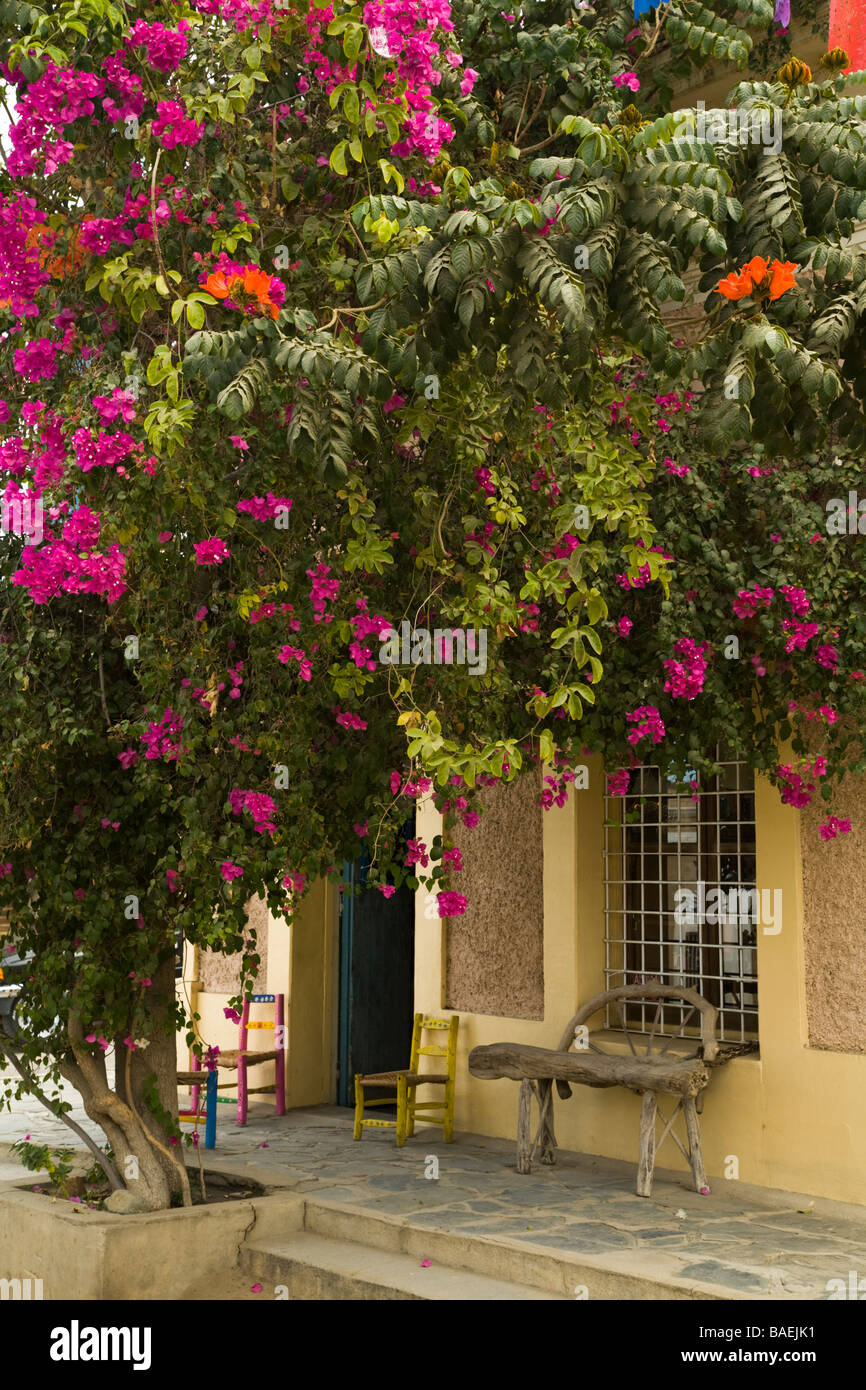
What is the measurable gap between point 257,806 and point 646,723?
83.3 inches

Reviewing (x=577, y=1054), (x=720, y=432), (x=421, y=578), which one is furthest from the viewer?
(x=577, y=1054)

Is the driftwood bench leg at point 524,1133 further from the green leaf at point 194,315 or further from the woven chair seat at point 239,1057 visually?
the green leaf at point 194,315

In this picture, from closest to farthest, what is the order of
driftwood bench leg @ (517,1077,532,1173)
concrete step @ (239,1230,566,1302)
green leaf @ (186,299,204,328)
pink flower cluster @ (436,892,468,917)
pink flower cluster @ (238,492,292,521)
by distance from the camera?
green leaf @ (186,299,204,328) < pink flower cluster @ (238,492,292,521) < pink flower cluster @ (436,892,468,917) < concrete step @ (239,1230,566,1302) < driftwood bench leg @ (517,1077,532,1173)

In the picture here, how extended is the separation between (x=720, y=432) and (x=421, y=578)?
1710 mm

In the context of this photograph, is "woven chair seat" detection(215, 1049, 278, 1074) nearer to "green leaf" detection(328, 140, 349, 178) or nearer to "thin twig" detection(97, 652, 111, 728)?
"thin twig" detection(97, 652, 111, 728)

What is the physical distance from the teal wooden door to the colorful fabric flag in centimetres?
609

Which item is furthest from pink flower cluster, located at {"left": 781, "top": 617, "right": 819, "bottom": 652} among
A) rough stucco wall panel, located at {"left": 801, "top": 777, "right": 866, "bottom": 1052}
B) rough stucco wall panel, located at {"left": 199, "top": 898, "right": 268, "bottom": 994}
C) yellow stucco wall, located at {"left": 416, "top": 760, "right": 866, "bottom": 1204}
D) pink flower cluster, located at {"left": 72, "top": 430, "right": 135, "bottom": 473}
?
rough stucco wall panel, located at {"left": 199, "top": 898, "right": 268, "bottom": 994}

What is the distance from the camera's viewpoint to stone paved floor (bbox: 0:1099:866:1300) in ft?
18.0

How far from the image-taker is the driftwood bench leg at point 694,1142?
666 cm

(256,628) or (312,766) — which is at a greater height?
(256,628)

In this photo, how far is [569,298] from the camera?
12.4 feet

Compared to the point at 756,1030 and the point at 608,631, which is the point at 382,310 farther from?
the point at 756,1030

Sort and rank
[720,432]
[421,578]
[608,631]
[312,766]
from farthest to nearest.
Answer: [608,631], [312,766], [421,578], [720,432]

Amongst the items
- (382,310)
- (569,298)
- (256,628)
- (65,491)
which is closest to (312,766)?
(256,628)
